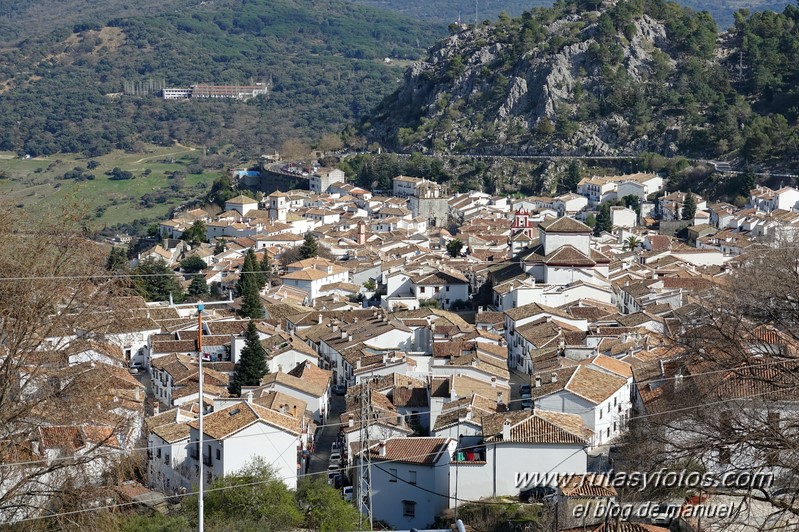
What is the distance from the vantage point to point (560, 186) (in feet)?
191

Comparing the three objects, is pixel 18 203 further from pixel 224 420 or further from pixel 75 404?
pixel 224 420

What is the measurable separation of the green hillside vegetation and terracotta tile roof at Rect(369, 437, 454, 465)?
3375 inches

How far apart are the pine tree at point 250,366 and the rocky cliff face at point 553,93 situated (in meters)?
39.7

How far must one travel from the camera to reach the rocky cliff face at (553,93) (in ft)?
206

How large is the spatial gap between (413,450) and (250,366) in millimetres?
6548

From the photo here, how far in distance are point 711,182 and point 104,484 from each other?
48.2m

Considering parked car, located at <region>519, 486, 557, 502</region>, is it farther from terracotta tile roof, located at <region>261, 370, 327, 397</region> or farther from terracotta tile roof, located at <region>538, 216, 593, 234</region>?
terracotta tile roof, located at <region>538, 216, 593, 234</region>

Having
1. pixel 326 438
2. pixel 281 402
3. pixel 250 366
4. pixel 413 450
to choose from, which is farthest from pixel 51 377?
pixel 250 366

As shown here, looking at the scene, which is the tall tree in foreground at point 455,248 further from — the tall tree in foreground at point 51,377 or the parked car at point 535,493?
the tall tree in foreground at point 51,377

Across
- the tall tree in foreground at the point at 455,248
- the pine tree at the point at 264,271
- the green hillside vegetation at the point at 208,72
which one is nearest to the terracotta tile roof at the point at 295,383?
the pine tree at the point at 264,271

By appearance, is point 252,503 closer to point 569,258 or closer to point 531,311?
point 531,311

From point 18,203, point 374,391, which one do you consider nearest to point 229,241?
point 374,391

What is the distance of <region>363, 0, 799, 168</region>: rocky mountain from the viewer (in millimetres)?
A: 61531

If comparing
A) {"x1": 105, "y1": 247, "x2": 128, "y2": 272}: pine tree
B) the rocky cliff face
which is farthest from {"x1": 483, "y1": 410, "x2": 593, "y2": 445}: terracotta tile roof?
the rocky cliff face
